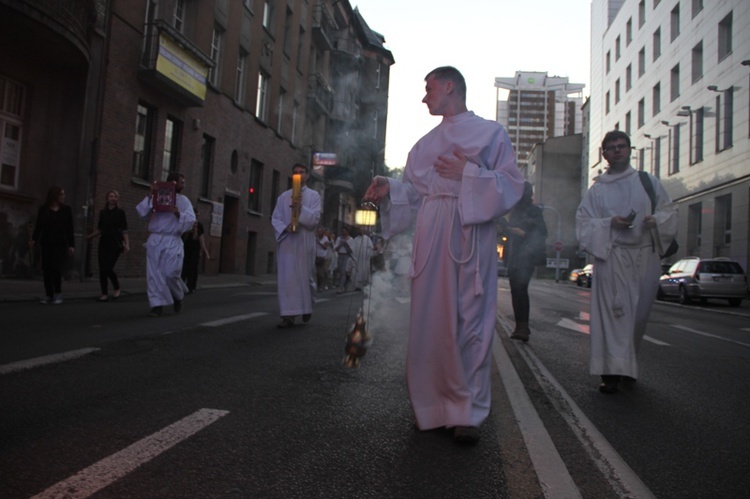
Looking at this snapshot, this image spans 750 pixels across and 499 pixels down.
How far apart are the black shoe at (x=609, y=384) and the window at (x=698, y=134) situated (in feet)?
91.3

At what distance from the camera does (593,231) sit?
4.85 meters

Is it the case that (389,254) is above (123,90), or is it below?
below

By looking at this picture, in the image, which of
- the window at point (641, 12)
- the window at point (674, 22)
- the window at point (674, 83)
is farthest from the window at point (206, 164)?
the window at point (641, 12)

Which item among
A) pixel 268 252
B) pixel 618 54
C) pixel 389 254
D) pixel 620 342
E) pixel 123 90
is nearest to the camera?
pixel 389 254

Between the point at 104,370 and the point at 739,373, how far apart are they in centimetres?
540

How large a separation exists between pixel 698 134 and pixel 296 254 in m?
26.9

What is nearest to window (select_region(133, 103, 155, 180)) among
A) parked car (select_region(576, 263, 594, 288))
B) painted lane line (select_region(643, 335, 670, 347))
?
painted lane line (select_region(643, 335, 670, 347))

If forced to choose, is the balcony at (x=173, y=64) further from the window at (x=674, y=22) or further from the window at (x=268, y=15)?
the window at (x=674, y=22)

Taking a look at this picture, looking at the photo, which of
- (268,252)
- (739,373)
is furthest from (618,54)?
(739,373)

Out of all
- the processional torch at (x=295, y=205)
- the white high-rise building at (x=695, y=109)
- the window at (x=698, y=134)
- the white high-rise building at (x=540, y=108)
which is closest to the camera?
the processional torch at (x=295, y=205)

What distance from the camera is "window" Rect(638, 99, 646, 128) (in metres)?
37.2

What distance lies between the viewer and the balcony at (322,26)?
30750 mm

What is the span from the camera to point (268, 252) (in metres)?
26.5

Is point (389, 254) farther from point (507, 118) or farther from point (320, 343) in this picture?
point (507, 118)
